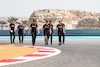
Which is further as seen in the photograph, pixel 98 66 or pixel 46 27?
pixel 46 27

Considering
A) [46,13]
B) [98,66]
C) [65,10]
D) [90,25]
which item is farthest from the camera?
[65,10]

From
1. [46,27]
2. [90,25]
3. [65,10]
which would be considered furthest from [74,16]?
[46,27]

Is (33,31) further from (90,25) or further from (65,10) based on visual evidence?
(65,10)

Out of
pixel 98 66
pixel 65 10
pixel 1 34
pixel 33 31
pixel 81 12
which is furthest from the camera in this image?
pixel 81 12

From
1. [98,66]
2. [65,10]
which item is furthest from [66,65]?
[65,10]

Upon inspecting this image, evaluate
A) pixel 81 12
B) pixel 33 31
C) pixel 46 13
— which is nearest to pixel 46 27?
pixel 33 31

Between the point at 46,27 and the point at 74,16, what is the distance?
161567mm

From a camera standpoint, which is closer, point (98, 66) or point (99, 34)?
point (98, 66)

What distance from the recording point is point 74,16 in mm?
177625

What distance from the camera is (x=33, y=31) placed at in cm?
1691

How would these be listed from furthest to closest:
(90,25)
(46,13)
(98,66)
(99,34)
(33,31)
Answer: (46,13)
(90,25)
(99,34)
(33,31)
(98,66)

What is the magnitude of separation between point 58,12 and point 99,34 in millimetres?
132150

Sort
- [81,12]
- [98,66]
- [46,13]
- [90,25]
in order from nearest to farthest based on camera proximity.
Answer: [98,66] < [90,25] < [46,13] < [81,12]

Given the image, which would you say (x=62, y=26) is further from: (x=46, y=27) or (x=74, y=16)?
(x=74, y=16)
